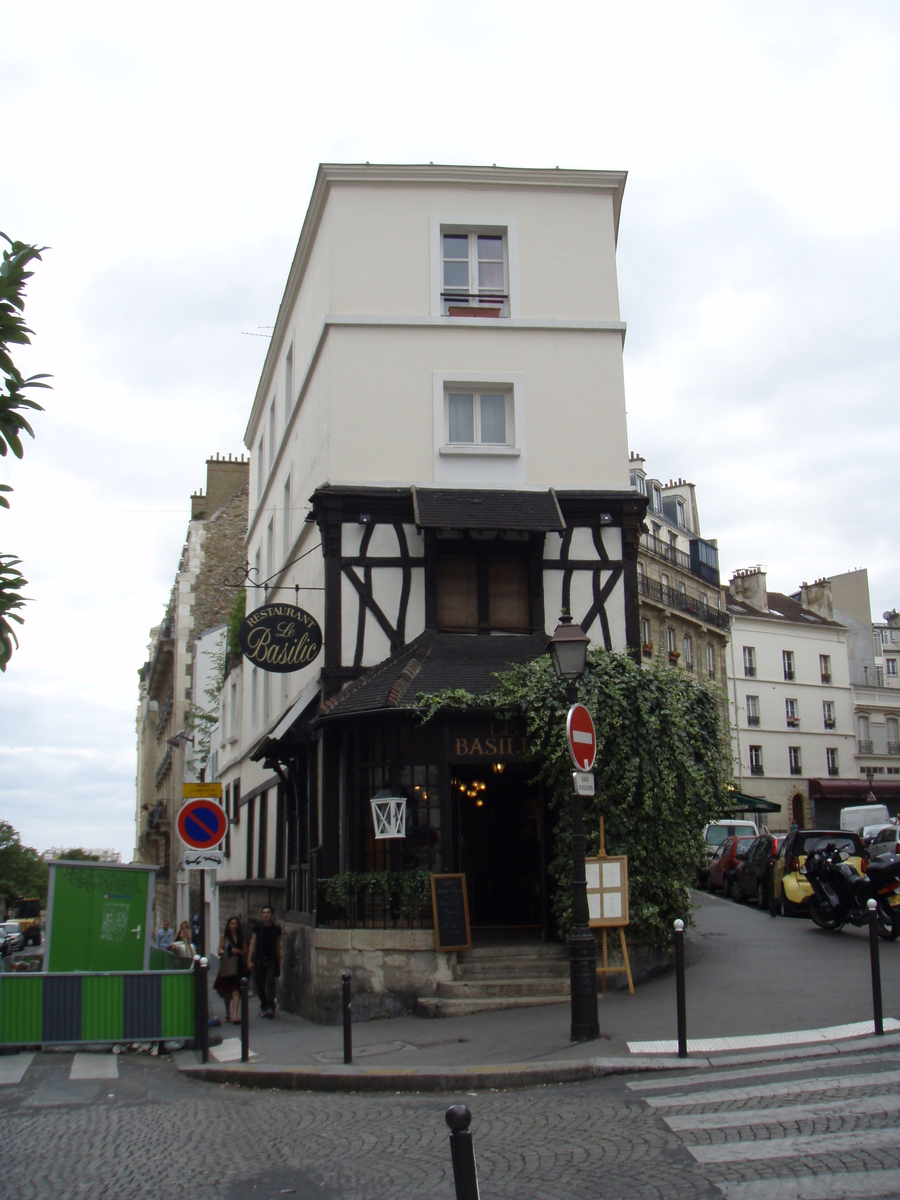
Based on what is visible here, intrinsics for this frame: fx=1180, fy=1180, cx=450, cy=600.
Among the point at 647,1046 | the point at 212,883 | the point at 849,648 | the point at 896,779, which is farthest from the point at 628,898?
the point at 849,648

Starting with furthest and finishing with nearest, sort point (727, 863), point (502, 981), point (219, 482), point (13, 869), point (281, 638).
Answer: point (13, 869)
point (219, 482)
point (727, 863)
point (281, 638)
point (502, 981)

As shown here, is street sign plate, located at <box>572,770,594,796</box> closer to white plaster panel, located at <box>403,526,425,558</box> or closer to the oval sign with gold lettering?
the oval sign with gold lettering

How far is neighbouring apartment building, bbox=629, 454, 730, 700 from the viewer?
44.3m

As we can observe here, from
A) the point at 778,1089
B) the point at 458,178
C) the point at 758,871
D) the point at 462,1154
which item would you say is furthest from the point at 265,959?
the point at 462,1154

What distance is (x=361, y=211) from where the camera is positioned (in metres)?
18.2

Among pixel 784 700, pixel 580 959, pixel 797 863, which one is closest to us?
pixel 580 959

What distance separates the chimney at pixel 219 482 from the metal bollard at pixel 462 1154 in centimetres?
3939

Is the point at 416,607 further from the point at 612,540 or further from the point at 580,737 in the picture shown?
the point at 580,737

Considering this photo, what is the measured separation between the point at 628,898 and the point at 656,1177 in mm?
7291

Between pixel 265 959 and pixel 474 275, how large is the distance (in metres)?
10.7

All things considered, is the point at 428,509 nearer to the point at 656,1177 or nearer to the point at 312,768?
the point at 312,768

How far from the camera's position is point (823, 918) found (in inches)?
650

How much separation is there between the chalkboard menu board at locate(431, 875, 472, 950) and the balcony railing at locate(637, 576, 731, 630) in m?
29.9

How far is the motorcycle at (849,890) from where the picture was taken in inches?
584
